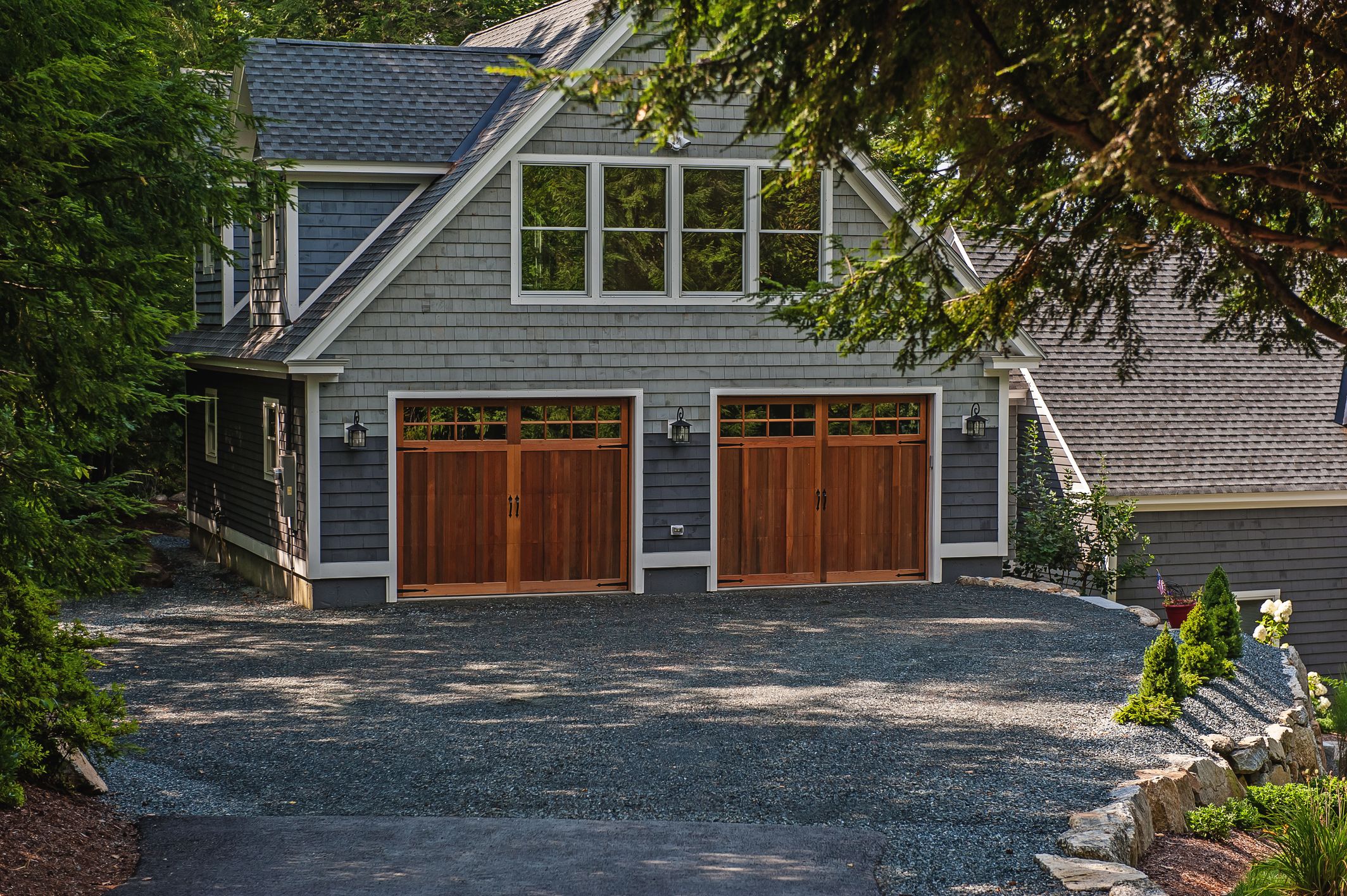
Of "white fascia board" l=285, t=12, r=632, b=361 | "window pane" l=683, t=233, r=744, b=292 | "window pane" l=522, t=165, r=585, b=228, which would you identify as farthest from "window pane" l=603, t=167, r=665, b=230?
"white fascia board" l=285, t=12, r=632, b=361

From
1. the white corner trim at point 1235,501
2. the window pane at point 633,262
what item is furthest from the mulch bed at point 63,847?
the white corner trim at point 1235,501

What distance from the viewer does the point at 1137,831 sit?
25.0 ft

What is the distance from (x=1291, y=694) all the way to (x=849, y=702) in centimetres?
414

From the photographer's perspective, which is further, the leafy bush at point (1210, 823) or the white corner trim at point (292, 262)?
the white corner trim at point (292, 262)

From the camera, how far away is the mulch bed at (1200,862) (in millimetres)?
7395

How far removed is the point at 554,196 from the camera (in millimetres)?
15094

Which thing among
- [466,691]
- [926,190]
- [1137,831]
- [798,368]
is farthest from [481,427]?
[1137,831]

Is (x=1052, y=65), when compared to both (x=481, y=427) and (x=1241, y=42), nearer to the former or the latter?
(x=1241, y=42)

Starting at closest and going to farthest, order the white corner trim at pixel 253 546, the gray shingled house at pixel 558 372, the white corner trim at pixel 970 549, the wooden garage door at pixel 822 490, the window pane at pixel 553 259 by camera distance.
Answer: the gray shingled house at pixel 558 372 → the white corner trim at pixel 253 546 → the window pane at pixel 553 259 → the wooden garage door at pixel 822 490 → the white corner trim at pixel 970 549

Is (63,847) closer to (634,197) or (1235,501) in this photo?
(634,197)

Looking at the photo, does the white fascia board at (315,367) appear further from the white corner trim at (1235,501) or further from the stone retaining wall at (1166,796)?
the white corner trim at (1235,501)

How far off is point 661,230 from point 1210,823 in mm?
9272

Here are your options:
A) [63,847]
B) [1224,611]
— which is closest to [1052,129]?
[63,847]

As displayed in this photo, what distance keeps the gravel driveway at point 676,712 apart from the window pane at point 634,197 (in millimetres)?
4331
